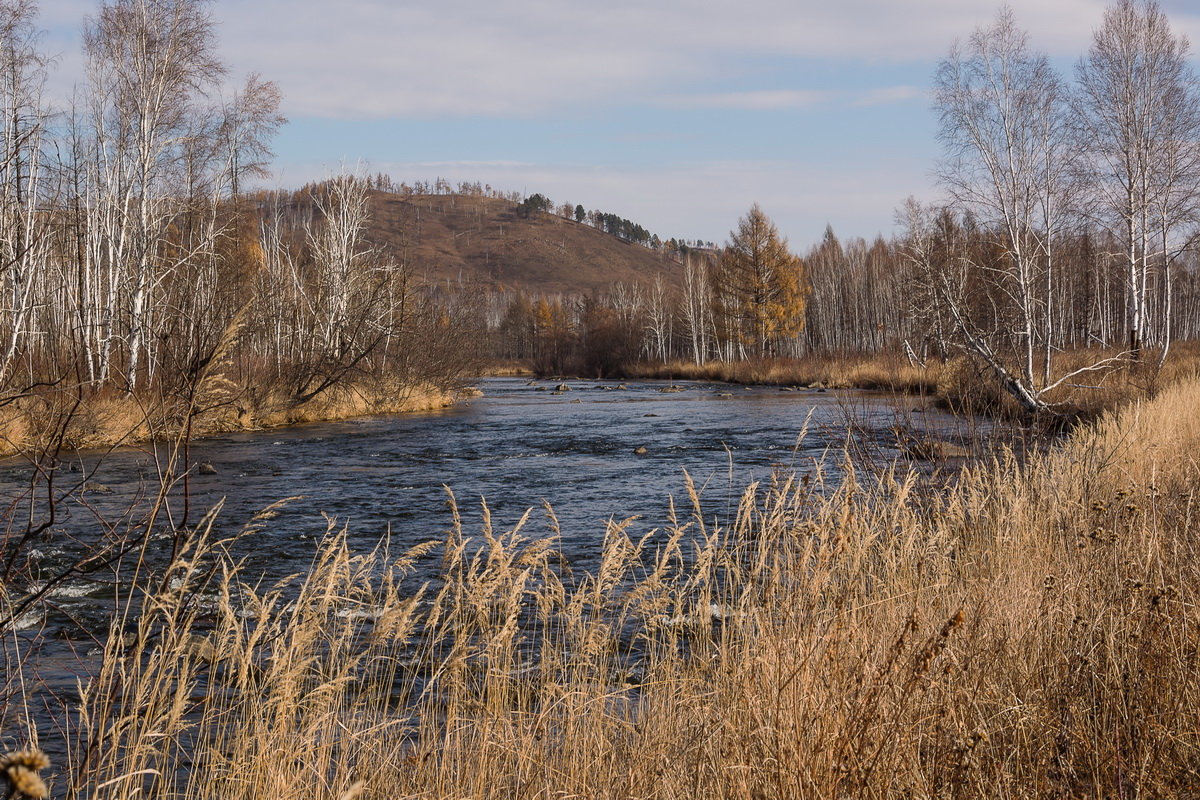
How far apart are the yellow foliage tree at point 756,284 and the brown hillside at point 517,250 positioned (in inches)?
3750

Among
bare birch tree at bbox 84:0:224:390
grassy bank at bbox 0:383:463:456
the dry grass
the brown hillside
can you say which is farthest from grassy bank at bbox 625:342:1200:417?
the brown hillside

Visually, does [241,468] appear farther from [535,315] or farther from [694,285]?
[535,315]

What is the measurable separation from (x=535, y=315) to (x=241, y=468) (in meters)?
77.1

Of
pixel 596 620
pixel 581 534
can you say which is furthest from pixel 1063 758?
pixel 581 534

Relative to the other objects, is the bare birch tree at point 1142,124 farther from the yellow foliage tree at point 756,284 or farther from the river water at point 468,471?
the yellow foliage tree at point 756,284

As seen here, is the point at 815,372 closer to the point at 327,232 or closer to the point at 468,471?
the point at 327,232

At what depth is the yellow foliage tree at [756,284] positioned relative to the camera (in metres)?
51.2

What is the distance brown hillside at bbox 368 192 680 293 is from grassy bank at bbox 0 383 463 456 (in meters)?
118

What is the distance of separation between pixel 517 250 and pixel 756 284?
124697 mm

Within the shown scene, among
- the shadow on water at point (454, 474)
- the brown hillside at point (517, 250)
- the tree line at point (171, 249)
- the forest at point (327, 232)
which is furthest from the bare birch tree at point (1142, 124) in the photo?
the brown hillside at point (517, 250)

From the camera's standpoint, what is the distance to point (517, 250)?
564 feet

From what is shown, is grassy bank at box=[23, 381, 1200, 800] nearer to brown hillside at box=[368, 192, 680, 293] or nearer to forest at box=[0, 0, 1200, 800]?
forest at box=[0, 0, 1200, 800]

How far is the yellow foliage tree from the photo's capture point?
2015 inches

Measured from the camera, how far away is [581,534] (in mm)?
9617
